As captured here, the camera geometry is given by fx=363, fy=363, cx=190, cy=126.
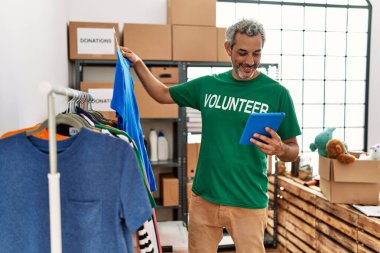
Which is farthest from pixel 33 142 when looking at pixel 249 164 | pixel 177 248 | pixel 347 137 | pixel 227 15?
pixel 347 137

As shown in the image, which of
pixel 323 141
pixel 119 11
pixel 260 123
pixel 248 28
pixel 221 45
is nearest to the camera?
pixel 260 123

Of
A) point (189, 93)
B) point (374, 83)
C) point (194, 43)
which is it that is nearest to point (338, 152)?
point (189, 93)

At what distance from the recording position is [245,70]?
65.2 inches

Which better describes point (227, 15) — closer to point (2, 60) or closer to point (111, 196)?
point (2, 60)

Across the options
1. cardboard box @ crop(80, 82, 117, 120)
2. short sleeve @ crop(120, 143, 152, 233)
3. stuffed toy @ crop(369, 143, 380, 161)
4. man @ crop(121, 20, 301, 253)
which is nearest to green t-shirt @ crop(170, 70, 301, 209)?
man @ crop(121, 20, 301, 253)

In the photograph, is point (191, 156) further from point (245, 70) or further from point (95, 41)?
point (245, 70)

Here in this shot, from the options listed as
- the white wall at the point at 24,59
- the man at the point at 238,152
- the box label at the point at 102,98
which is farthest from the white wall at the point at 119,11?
the man at the point at 238,152

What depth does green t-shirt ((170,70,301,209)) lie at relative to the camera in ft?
5.46

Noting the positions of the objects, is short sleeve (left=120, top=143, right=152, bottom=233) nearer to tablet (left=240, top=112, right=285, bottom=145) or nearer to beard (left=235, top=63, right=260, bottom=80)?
tablet (left=240, top=112, right=285, bottom=145)

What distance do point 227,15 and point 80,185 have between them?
10.9 feet

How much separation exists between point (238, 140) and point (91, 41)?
1.86m

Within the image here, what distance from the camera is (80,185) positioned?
3.06 ft

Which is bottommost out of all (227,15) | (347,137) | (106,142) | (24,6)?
(347,137)

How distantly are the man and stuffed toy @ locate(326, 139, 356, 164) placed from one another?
86 centimetres
